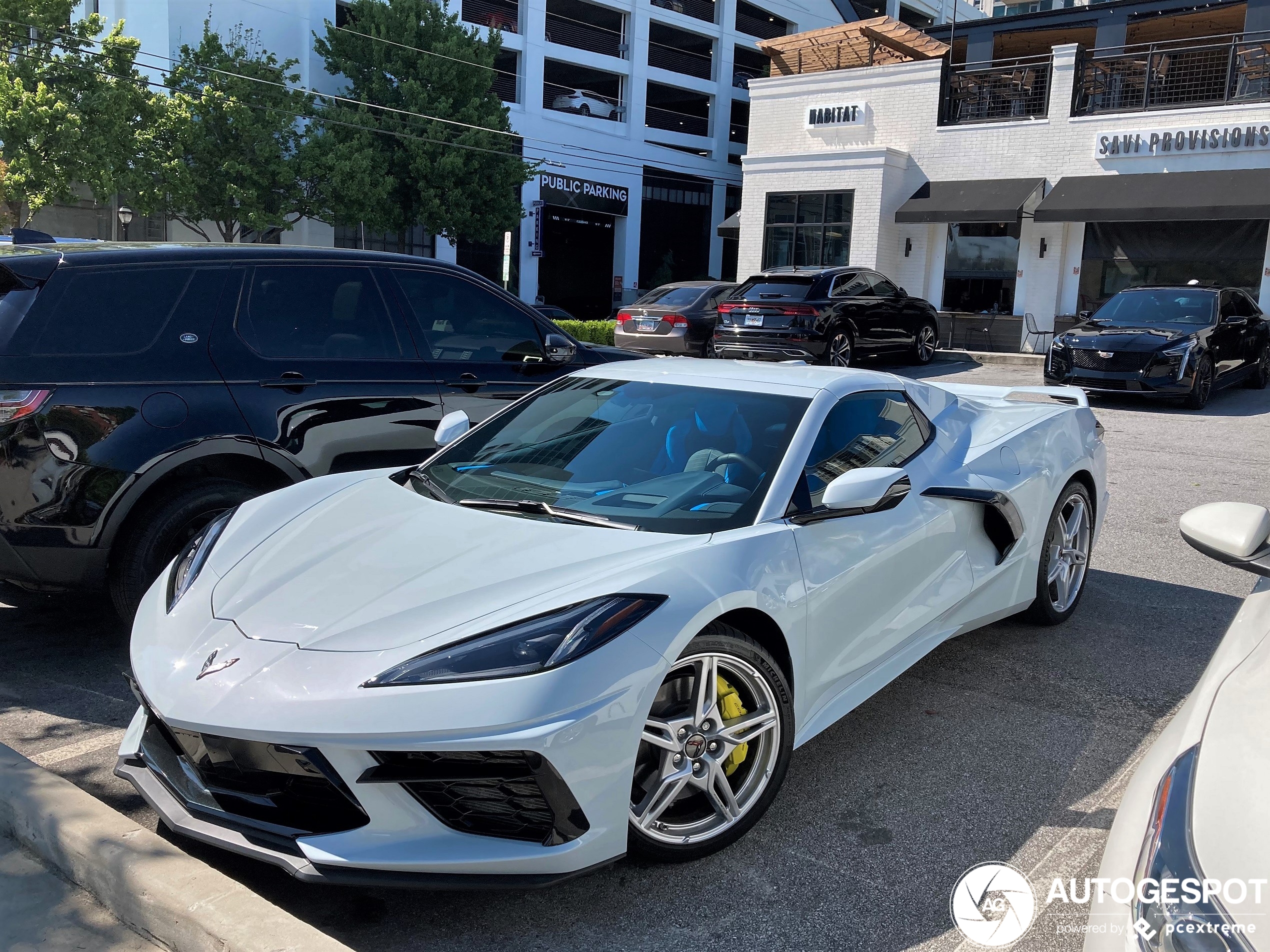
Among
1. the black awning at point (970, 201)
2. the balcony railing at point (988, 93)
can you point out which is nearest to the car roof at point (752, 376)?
the black awning at point (970, 201)

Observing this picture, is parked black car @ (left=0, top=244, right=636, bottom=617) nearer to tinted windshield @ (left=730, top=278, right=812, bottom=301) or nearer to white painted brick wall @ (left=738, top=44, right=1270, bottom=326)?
tinted windshield @ (left=730, top=278, right=812, bottom=301)

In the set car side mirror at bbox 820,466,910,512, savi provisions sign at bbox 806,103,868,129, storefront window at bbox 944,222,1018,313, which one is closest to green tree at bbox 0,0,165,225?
savi provisions sign at bbox 806,103,868,129

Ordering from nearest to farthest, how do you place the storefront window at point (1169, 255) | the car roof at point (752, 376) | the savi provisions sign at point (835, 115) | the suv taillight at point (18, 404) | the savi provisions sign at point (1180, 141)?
the car roof at point (752, 376) < the suv taillight at point (18, 404) < the savi provisions sign at point (1180, 141) < the storefront window at point (1169, 255) < the savi provisions sign at point (835, 115)

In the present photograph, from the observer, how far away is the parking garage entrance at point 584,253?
146ft

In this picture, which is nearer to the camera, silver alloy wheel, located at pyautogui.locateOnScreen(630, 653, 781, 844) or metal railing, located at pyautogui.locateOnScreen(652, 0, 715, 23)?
silver alloy wheel, located at pyautogui.locateOnScreen(630, 653, 781, 844)

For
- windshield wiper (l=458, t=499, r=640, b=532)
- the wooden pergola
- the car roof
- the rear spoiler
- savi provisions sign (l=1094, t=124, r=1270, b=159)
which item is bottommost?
windshield wiper (l=458, t=499, r=640, b=532)

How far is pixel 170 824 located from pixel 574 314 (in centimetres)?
4439

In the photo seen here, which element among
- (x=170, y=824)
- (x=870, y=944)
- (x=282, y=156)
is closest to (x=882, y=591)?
(x=870, y=944)

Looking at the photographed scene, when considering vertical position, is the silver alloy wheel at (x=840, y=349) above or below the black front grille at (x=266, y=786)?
above

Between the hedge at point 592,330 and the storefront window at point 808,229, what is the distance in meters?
5.36

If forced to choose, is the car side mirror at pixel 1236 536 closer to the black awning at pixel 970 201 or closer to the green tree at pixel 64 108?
the black awning at pixel 970 201

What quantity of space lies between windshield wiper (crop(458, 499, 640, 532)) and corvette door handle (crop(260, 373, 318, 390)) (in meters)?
1.87

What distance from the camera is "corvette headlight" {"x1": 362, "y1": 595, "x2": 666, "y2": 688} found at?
2.60 m

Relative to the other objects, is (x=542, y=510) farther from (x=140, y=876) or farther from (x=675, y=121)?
(x=675, y=121)
